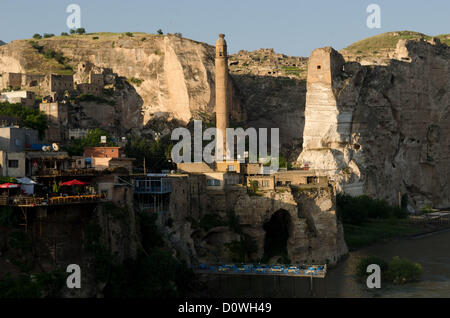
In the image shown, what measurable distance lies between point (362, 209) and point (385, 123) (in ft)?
62.1

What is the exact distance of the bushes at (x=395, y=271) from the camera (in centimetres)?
5000

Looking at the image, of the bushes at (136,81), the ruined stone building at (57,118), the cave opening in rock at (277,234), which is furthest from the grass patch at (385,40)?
the cave opening in rock at (277,234)

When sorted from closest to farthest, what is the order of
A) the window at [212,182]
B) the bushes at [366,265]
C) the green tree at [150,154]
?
the bushes at [366,265] < the window at [212,182] < the green tree at [150,154]

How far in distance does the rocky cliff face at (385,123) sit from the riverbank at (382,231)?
801 cm

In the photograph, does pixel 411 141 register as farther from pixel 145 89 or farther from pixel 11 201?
pixel 11 201

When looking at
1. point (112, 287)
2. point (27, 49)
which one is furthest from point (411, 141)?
point (112, 287)

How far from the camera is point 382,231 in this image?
73.1 m

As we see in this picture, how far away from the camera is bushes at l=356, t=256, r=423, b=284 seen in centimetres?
5000

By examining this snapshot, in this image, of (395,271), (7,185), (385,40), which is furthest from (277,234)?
(385,40)

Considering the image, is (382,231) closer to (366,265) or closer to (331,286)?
(366,265)

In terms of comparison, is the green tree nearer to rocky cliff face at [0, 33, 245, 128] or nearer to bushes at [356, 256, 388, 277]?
rocky cliff face at [0, 33, 245, 128]

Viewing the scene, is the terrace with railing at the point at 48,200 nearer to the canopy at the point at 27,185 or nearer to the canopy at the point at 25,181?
the canopy at the point at 27,185

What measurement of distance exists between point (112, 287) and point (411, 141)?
6927cm
